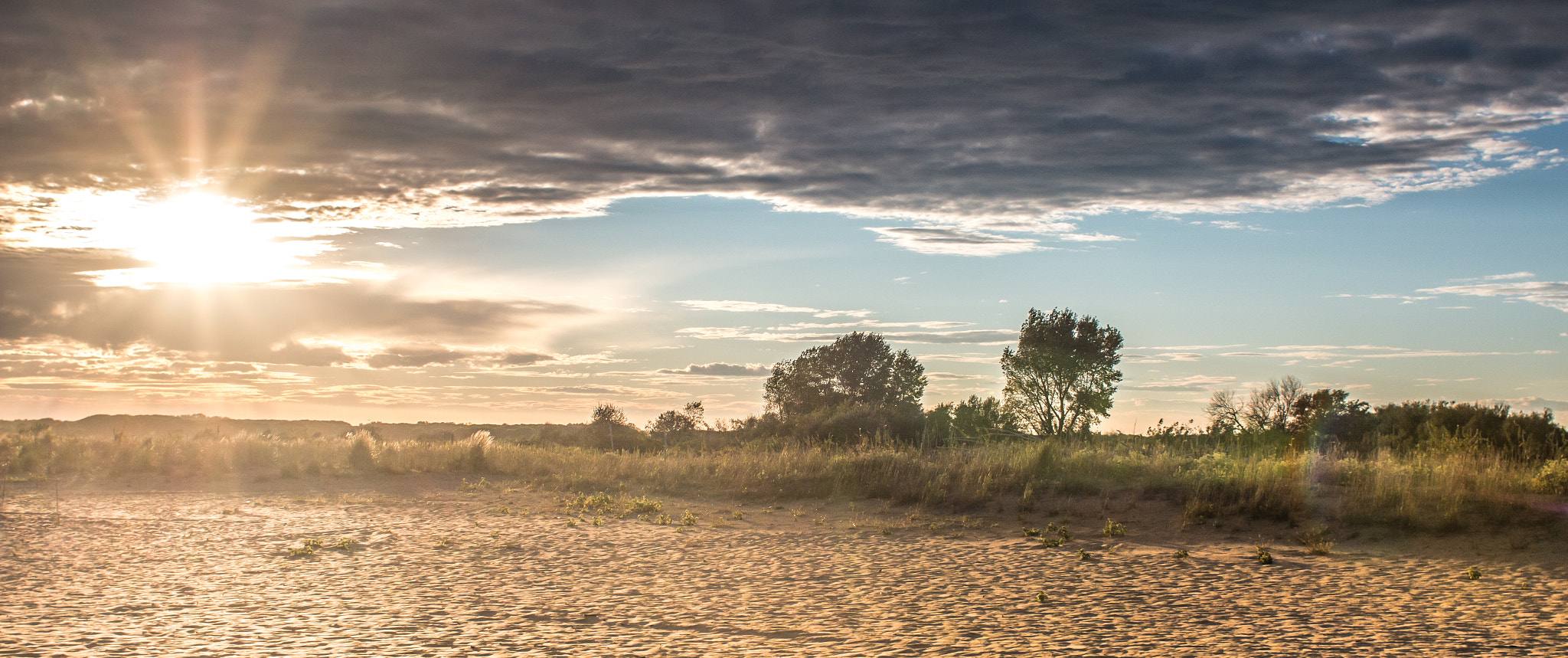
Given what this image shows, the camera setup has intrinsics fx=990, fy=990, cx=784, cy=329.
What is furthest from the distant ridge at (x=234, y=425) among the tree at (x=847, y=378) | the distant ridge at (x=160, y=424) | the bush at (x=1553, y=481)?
the bush at (x=1553, y=481)

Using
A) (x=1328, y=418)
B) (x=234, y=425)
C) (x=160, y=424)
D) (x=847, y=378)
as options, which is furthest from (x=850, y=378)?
(x=160, y=424)

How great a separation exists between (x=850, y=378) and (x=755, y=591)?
3878 centimetres

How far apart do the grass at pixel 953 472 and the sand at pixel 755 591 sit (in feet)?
2.84

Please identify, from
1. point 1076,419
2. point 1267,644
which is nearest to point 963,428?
point 1076,419

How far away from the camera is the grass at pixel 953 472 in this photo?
13.5 meters

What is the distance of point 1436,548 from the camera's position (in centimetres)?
1178

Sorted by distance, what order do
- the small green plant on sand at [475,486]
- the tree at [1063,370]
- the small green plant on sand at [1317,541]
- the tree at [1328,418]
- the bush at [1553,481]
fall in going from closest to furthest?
the small green plant on sand at [1317,541] < the bush at [1553,481] < the small green plant on sand at [475,486] < the tree at [1328,418] < the tree at [1063,370]

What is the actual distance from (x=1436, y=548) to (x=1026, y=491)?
19.5 feet

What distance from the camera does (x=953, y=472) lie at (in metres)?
18.3

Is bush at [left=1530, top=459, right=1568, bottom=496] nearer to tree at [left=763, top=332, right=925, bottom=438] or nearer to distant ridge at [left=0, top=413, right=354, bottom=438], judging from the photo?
tree at [left=763, top=332, right=925, bottom=438]

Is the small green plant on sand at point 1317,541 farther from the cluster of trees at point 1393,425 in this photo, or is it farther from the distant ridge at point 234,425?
the distant ridge at point 234,425

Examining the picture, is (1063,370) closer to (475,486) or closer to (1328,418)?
(1328,418)

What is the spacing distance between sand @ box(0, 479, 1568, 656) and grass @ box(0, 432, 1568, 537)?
0.87 m

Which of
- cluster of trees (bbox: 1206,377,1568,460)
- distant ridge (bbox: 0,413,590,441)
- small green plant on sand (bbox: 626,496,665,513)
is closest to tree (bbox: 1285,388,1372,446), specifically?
cluster of trees (bbox: 1206,377,1568,460)
